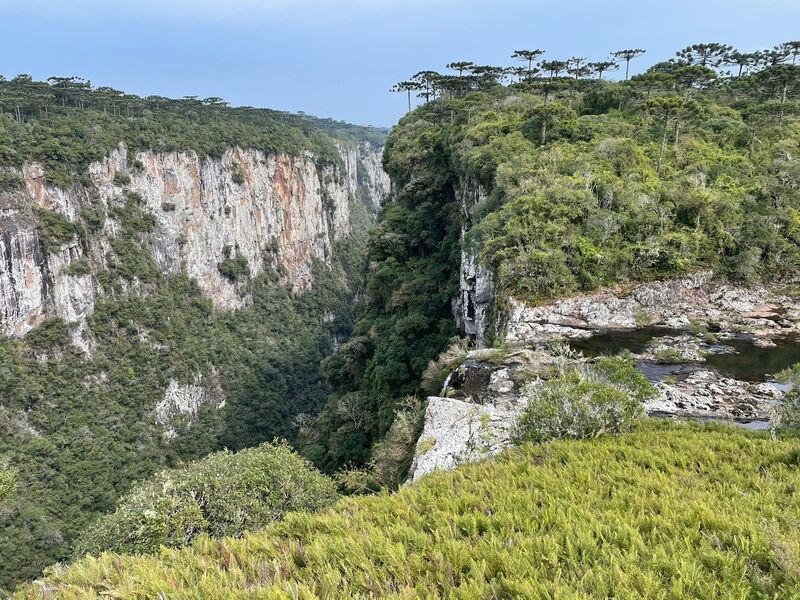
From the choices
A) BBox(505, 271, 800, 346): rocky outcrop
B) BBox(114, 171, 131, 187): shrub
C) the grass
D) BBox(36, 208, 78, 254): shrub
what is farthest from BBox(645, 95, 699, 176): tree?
BBox(114, 171, 131, 187): shrub

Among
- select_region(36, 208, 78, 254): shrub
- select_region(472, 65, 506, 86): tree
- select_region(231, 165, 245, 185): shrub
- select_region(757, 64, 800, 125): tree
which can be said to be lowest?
select_region(36, 208, 78, 254): shrub

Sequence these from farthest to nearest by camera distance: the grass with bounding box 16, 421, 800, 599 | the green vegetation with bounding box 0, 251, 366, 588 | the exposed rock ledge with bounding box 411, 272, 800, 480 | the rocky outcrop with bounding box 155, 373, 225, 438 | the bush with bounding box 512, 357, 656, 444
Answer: the rocky outcrop with bounding box 155, 373, 225, 438 < the green vegetation with bounding box 0, 251, 366, 588 < the exposed rock ledge with bounding box 411, 272, 800, 480 < the bush with bounding box 512, 357, 656, 444 < the grass with bounding box 16, 421, 800, 599

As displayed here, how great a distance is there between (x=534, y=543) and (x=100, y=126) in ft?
224

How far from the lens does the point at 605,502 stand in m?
6.46

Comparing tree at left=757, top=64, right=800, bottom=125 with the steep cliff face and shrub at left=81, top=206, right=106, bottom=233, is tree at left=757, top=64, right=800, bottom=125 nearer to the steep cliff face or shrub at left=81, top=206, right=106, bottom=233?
the steep cliff face

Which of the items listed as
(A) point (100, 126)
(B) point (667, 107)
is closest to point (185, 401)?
(A) point (100, 126)

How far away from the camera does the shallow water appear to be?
617 inches

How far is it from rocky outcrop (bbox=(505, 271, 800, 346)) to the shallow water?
56 cm

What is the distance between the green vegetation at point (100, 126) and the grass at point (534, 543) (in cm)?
5547

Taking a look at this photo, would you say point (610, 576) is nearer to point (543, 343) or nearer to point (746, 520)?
point (746, 520)

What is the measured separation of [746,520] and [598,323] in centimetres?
1468

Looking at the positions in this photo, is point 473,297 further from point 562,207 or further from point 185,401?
point 185,401

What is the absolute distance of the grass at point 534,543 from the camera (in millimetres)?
4695

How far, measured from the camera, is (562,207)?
22281 mm
